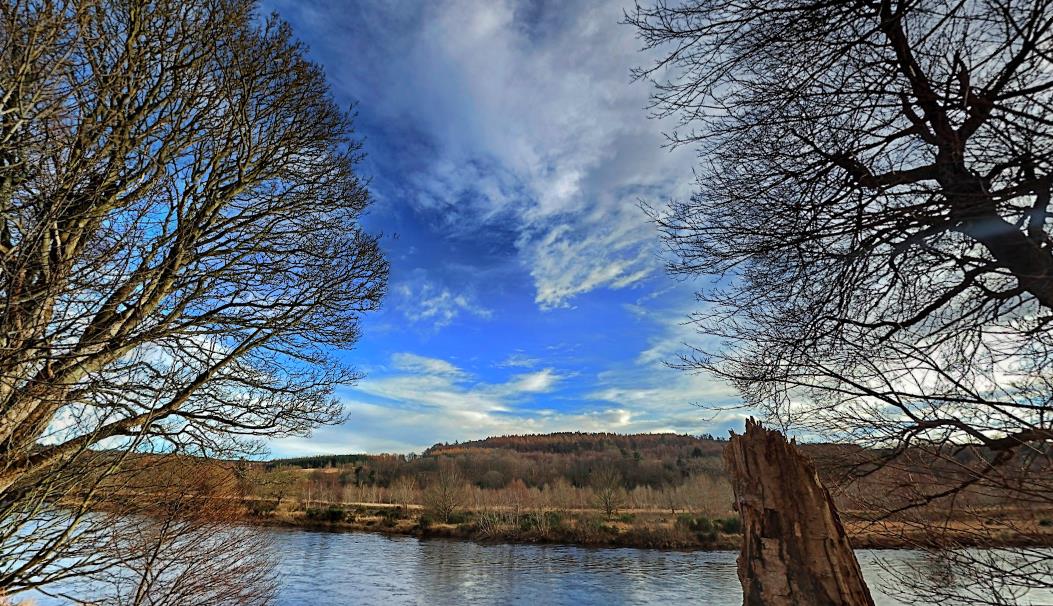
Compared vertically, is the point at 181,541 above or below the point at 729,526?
above

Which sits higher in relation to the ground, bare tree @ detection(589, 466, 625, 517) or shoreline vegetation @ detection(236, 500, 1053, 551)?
bare tree @ detection(589, 466, 625, 517)

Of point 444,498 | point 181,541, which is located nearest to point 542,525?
point 444,498

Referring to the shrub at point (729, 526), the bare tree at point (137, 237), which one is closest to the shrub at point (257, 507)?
the bare tree at point (137, 237)

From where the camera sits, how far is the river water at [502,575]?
16188 mm

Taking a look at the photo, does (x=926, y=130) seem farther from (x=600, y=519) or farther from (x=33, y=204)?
(x=600, y=519)

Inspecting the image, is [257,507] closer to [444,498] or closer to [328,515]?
[444,498]

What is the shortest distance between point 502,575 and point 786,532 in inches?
772

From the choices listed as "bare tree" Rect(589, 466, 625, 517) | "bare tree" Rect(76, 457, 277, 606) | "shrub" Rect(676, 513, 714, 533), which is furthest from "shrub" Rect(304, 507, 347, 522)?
"bare tree" Rect(76, 457, 277, 606)

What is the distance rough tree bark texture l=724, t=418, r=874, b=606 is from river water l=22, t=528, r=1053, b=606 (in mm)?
9695

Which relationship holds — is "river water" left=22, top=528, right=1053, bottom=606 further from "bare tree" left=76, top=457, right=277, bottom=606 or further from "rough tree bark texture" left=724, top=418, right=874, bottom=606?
"rough tree bark texture" left=724, top=418, right=874, bottom=606

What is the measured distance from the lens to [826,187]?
402 cm

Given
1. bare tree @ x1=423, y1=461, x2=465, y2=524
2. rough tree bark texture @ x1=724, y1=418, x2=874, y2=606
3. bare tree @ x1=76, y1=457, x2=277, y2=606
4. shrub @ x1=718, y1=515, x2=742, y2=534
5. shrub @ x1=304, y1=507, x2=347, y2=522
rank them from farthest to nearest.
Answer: shrub @ x1=304, y1=507, x2=347, y2=522, bare tree @ x1=423, y1=461, x2=465, y2=524, shrub @ x1=718, y1=515, x2=742, y2=534, bare tree @ x1=76, y1=457, x2=277, y2=606, rough tree bark texture @ x1=724, y1=418, x2=874, y2=606

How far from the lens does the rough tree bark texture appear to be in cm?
307

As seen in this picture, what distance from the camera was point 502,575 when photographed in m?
20.5
